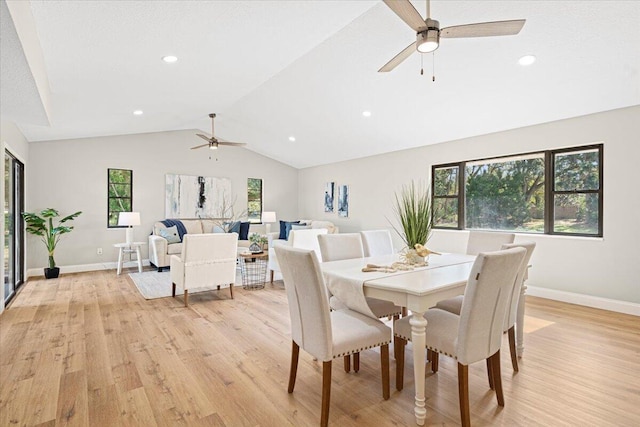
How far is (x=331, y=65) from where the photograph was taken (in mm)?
4223

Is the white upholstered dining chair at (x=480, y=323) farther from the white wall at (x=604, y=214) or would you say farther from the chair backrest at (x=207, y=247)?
the chair backrest at (x=207, y=247)

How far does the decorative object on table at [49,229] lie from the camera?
5707 millimetres

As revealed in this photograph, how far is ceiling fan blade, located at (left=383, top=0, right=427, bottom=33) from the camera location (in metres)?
1.88

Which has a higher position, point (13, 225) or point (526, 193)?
point (526, 193)

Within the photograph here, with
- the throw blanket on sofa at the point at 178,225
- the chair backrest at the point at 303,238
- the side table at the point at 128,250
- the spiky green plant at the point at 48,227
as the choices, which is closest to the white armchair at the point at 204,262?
the chair backrest at the point at 303,238

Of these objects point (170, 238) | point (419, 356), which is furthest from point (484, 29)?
point (170, 238)

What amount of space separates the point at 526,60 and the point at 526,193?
83.0 inches

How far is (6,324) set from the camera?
362cm

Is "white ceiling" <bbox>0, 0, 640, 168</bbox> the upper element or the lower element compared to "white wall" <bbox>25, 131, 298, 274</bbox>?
upper

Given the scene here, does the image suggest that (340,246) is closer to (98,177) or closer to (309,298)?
(309,298)

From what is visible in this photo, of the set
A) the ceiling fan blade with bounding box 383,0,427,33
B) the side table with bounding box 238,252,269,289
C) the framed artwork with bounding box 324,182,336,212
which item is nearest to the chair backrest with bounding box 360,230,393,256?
→ the ceiling fan blade with bounding box 383,0,427,33

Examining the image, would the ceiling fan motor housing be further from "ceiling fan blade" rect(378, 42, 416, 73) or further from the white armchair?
the white armchair

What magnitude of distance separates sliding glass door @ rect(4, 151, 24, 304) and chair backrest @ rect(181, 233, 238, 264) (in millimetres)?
2363

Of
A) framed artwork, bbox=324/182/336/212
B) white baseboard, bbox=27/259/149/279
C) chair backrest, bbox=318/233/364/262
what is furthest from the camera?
framed artwork, bbox=324/182/336/212
